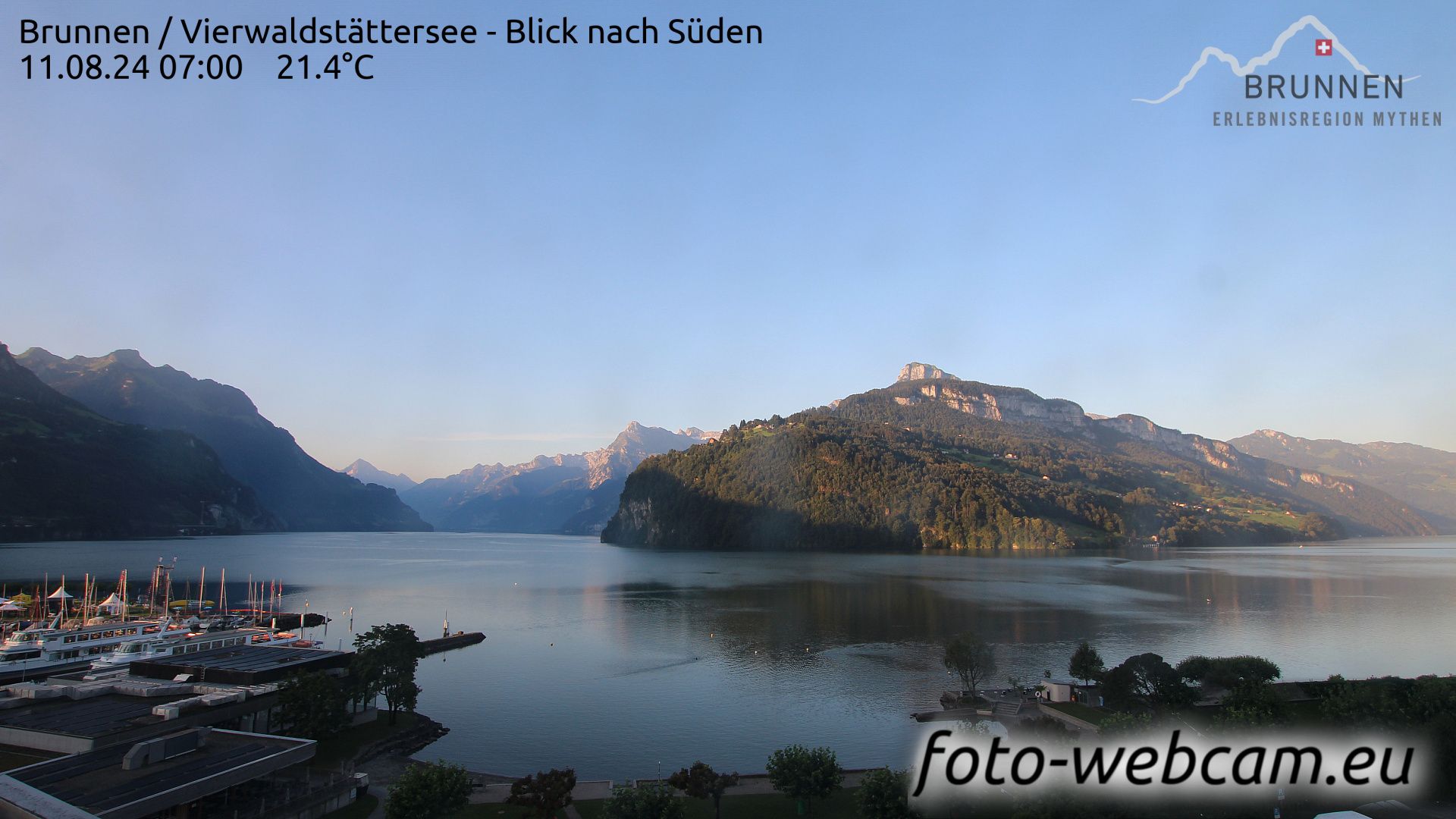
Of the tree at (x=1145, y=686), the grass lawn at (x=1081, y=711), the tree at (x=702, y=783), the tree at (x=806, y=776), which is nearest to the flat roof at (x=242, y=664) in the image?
the tree at (x=702, y=783)

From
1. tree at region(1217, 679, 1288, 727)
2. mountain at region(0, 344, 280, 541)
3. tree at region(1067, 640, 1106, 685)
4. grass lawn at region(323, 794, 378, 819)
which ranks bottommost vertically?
grass lawn at region(323, 794, 378, 819)

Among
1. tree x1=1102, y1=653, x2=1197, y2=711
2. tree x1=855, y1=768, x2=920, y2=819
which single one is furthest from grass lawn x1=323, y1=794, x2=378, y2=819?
tree x1=1102, y1=653, x2=1197, y2=711

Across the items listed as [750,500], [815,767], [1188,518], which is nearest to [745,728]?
[815,767]

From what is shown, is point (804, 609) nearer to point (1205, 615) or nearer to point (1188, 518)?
point (1205, 615)

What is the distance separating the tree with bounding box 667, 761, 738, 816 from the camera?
74.5 feet

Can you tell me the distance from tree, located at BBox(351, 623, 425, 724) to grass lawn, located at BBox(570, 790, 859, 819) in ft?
51.5

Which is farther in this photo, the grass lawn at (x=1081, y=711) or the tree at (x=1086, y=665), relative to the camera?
the tree at (x=1086, y=665)

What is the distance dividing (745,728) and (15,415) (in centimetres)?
20909

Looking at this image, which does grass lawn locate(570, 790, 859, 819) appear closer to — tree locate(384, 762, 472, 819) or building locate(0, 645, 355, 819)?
tree locate(384, 762, 472, 819)

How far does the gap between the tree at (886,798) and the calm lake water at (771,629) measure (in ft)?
33.9

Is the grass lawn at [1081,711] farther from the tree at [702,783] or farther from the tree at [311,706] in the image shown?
the tree at [311,706]

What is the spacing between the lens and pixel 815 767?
23141 millimetres

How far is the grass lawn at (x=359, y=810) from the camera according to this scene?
915 inches

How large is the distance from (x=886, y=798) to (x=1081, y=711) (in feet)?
58.5
